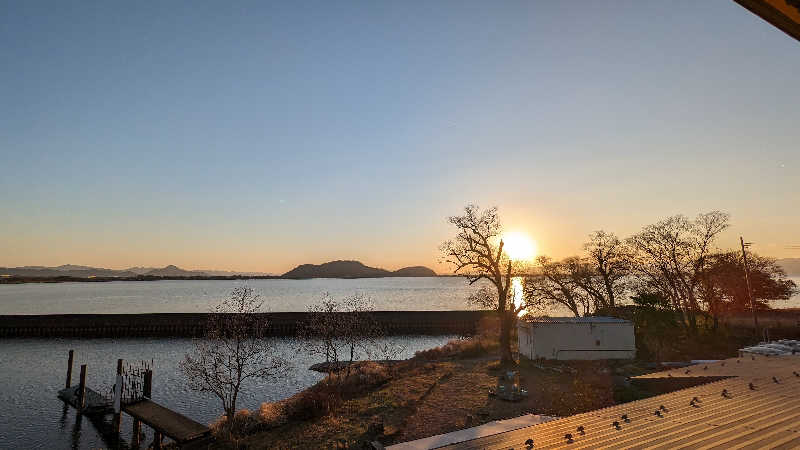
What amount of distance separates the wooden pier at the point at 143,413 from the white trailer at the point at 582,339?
2631cm

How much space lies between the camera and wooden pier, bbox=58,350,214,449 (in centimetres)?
2400

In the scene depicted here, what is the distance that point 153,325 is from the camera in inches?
3201

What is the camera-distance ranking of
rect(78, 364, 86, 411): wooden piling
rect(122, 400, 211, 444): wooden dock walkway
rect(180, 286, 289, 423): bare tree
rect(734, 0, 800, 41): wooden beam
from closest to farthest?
rect(734, 0, 800, 41): wooden beam, rect(122, 400, 211, 444): wooden dock walkway, rect(180, 286, 289, 423): bare tree, rect(78, 364, 86, 411): wooden piling

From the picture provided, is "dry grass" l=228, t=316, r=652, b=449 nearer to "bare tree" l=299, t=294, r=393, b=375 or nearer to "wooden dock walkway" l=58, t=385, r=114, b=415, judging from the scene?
"wooden dock walkway" l=58, t=385, r=114, b=415

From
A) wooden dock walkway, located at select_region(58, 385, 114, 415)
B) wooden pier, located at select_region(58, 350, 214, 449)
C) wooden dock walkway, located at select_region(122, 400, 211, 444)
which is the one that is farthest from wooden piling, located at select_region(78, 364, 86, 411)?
wooden dock walkway, located at select_region(122, 400, 211, 444)

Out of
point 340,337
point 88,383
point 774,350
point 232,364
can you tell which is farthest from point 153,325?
point 774,350

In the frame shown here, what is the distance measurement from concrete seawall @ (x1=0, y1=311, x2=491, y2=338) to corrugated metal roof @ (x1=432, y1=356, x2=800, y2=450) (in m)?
66.8

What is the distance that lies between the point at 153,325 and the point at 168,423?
66.0 meters

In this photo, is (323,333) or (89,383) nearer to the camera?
(89,383)

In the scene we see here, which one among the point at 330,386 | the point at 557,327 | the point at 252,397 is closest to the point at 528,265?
the point at 557,327

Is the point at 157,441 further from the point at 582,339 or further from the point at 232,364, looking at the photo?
the point at 582,339

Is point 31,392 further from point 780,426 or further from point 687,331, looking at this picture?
point 687,331

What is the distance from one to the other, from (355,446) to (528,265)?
3836cm

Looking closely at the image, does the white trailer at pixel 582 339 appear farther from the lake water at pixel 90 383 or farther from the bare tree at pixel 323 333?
the bare tree at pixel 323 333
